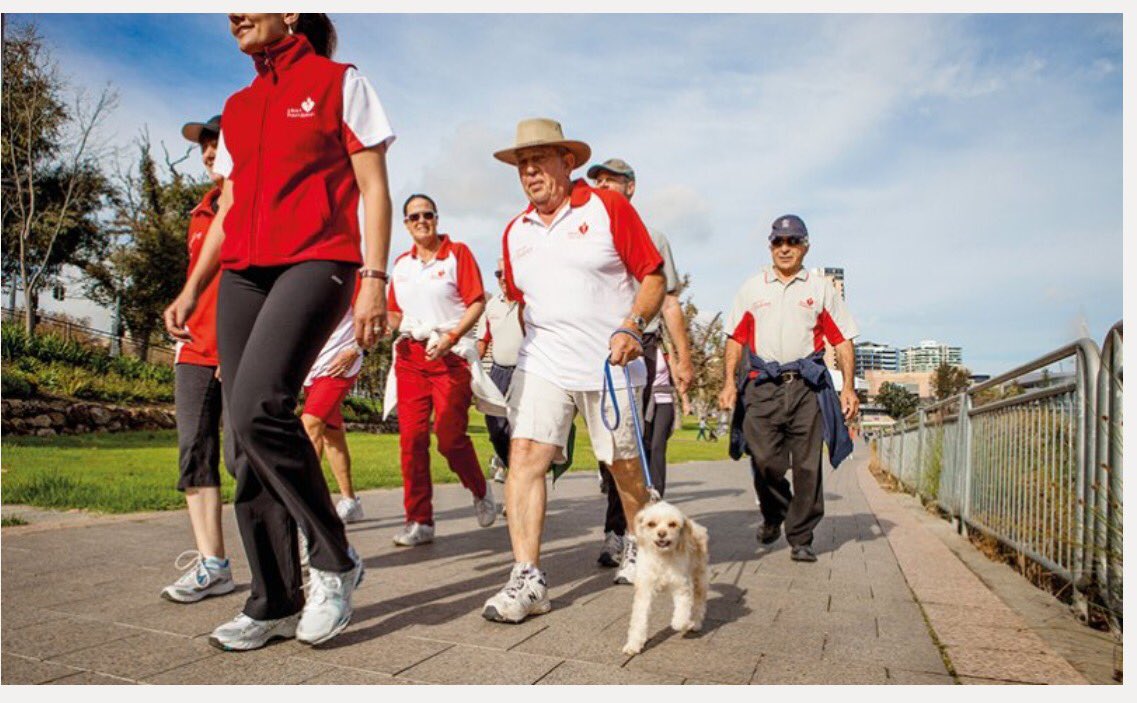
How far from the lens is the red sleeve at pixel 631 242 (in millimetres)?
4434

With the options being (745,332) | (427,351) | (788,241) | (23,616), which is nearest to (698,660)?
(23,616)

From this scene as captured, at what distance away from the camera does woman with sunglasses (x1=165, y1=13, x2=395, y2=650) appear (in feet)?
10.5

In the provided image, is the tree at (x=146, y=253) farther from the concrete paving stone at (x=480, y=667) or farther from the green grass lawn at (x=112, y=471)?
the concrete paving stone at (x=480, y=667)

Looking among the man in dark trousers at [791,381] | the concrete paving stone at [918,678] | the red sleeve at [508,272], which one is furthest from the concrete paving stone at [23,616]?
the man in dark trousers at [791,381]

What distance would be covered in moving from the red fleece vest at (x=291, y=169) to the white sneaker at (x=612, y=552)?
273 cm

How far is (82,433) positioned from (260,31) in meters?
17.1

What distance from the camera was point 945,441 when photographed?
9.07m

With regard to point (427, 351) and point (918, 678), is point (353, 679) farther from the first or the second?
point (427, 351)

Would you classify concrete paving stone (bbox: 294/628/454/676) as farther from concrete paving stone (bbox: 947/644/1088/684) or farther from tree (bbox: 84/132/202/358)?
tree (bbox: 84/132/202/358)

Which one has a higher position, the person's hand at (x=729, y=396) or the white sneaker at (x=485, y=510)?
the person's hand at (x=729, y=396)

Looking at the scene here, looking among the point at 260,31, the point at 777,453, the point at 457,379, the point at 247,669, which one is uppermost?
the point at 260,31

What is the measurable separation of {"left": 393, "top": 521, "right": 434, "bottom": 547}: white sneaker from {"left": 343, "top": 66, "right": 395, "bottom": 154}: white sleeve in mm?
3236

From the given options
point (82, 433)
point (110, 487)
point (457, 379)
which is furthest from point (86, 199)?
point (457, 379)
